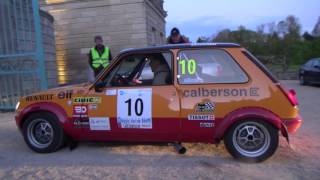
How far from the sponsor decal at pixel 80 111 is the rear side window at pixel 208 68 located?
1.45m

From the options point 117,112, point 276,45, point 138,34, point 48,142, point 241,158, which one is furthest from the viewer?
point 276,45

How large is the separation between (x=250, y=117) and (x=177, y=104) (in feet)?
3.23

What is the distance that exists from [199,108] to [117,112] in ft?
3.87

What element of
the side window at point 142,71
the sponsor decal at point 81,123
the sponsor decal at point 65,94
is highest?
the side window at point 142,71

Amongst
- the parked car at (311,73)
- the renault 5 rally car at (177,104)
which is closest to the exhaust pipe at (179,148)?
the renault 5 rally car at (177,104)

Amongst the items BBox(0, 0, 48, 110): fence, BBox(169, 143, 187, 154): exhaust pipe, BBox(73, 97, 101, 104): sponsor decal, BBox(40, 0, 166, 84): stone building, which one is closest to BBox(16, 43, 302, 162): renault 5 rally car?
BBox(73, 97, 101, 104): sponsor decal

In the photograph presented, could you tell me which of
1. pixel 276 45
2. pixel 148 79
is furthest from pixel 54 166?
pixel 276 45

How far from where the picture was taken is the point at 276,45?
33719 millimetres

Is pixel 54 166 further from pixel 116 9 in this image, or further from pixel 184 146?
pixel 116 9

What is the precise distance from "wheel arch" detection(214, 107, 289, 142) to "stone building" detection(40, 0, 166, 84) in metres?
17.0

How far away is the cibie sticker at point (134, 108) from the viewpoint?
242 inches

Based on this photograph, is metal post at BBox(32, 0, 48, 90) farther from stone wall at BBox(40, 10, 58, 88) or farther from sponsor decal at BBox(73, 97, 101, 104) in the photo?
stone wall at BBox(40, 10, 58, 88)

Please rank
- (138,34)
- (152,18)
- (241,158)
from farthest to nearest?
(152,18) → (138,34) → (241,158)

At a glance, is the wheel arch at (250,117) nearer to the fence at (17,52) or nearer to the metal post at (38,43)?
the metal post at (38,43)
